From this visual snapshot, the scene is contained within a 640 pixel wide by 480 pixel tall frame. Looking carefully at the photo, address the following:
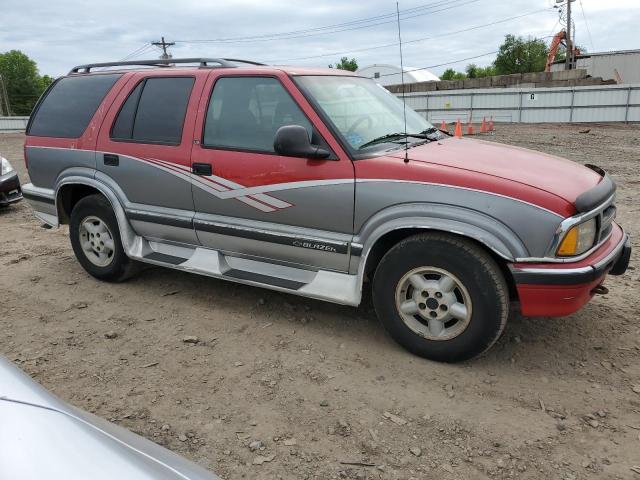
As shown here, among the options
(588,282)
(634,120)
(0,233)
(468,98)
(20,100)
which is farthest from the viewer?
(20,100)

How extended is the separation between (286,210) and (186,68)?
167 centimetres

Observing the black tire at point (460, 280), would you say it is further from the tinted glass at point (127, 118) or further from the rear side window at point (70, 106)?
the rear side window at point (70, 106)

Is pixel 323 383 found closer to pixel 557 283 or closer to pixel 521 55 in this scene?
pixel 557 283

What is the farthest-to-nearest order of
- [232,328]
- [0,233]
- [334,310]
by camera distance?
[0,233]
[334,310]
[232,328]

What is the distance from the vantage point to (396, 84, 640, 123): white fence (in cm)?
2167

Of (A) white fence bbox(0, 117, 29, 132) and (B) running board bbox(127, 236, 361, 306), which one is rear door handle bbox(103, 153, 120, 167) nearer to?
(B) running board bbox(127, 236, 361, 306)

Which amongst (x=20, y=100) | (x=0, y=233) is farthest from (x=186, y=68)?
(x=20, y=100)

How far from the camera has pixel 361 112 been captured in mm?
3928

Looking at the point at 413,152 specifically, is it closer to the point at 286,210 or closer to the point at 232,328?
the point at 286,210

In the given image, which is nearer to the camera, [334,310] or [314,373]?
[314,373]

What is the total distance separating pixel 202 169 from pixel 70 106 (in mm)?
1787

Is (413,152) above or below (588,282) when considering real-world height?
above

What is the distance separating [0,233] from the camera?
22.9 ft

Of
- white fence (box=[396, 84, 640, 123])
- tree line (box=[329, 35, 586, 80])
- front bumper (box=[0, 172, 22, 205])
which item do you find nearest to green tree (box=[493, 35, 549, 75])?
tree line (box=[329, 35, 586, 80])
